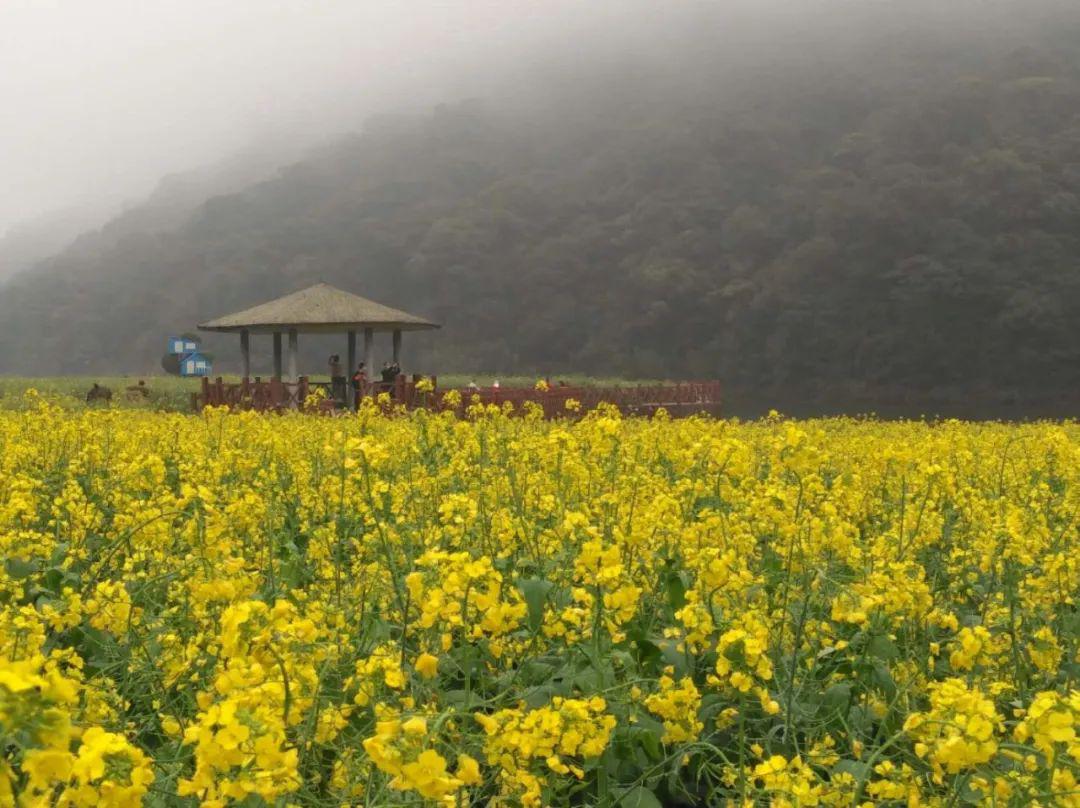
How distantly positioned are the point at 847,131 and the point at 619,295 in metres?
14.8

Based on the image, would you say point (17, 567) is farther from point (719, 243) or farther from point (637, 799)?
point (719, 243)

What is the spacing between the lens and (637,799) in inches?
97.3

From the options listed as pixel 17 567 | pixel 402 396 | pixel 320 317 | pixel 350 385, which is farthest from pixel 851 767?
pixel 320 317

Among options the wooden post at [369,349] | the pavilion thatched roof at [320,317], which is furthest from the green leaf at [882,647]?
the wooden post at [369,349]

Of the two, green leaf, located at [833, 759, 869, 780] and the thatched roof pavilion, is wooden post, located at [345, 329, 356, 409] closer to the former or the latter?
the thatched roof pavilion

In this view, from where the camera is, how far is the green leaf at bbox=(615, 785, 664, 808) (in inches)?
96.3

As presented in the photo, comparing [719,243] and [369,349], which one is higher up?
[719,243]

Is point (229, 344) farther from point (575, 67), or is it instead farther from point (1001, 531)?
point (1001, 531)

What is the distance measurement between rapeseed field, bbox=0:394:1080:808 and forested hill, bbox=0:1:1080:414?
3307 centimetres

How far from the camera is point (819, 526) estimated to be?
9.82 feet

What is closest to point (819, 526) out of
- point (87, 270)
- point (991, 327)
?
point (991, 327)

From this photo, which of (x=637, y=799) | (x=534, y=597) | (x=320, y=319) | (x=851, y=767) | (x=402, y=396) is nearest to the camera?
(x=851, y=767)

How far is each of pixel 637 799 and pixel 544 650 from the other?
0.71 metres

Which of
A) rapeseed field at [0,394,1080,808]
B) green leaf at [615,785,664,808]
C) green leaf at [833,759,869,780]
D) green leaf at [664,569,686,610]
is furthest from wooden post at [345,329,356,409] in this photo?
green leaf at [833,759,869,780]
